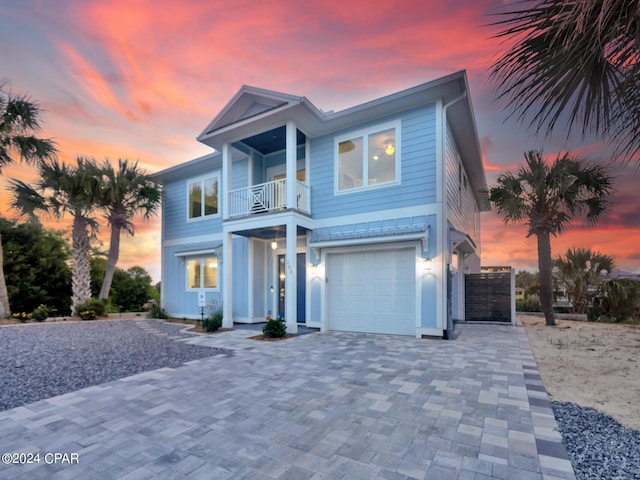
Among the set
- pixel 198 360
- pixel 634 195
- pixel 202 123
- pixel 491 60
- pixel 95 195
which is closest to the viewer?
pixel 491 60

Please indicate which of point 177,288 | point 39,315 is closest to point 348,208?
point 177,288

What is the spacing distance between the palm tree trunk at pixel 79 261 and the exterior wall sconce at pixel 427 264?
42.3 feet

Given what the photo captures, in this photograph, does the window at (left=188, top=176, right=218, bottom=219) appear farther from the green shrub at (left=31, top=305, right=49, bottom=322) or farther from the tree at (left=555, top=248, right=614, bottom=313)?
the tree at (left=555, top=248, right=614, bottom=313)

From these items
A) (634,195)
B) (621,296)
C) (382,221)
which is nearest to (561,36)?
(382,221)

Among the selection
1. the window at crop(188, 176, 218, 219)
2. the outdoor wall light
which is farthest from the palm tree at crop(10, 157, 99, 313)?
the outdoor wall light

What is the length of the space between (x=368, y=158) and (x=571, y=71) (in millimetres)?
5678

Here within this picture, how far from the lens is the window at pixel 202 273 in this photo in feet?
38.4

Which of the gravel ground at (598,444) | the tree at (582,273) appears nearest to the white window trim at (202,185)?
the gravel ground at (598,444)

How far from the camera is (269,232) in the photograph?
9.88 m

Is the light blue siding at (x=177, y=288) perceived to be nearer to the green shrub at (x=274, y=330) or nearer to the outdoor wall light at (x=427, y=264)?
the green shrub at (x=274, y=330)

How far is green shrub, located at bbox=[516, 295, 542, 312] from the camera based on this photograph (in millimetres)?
13230

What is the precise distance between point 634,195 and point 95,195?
16.6 meters

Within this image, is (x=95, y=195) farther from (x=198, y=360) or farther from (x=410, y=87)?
(x=410, y=87)

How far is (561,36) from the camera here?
9.79ft
